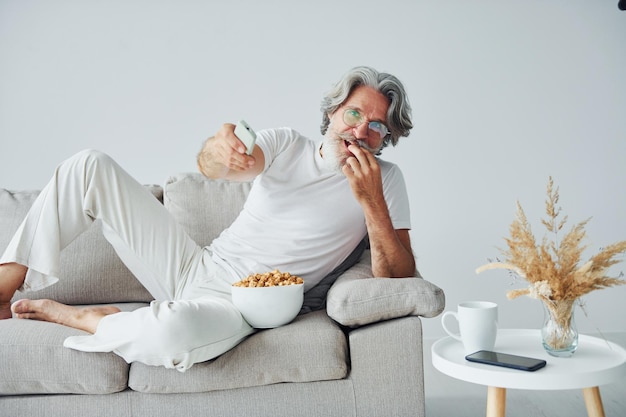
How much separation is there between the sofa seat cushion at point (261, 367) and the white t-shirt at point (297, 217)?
403 mm

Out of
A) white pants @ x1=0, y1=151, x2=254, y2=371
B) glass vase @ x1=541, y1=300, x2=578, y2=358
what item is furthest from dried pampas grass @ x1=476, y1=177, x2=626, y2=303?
white pants @ x1=0, y1=151, x2=254, y2=371

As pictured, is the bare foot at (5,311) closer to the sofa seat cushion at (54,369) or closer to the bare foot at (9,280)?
the bare foot at (9,280)

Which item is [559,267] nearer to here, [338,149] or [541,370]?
[541,370]

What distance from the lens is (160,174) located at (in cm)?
354

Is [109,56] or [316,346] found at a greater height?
[109,56]

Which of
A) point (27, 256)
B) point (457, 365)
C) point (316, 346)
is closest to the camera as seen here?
point (457, 365)

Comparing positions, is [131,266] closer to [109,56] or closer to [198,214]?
[198,214]

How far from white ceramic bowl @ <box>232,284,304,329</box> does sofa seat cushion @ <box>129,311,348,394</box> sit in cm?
6

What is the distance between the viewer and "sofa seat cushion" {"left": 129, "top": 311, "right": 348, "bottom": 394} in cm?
172

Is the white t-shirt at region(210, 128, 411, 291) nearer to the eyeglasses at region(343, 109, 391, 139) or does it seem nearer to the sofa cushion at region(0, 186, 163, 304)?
the eyeglasses at region(343, 109, 391, 139)

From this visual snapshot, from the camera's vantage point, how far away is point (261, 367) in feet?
5.69

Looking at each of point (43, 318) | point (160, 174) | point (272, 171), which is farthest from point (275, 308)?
point (160, 174)

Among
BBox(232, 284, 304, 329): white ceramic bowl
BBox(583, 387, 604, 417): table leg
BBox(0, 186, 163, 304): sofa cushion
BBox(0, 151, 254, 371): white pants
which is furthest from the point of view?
BBox(0, 186, 163, 304): sofa cushion

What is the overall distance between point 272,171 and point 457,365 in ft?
3.30
